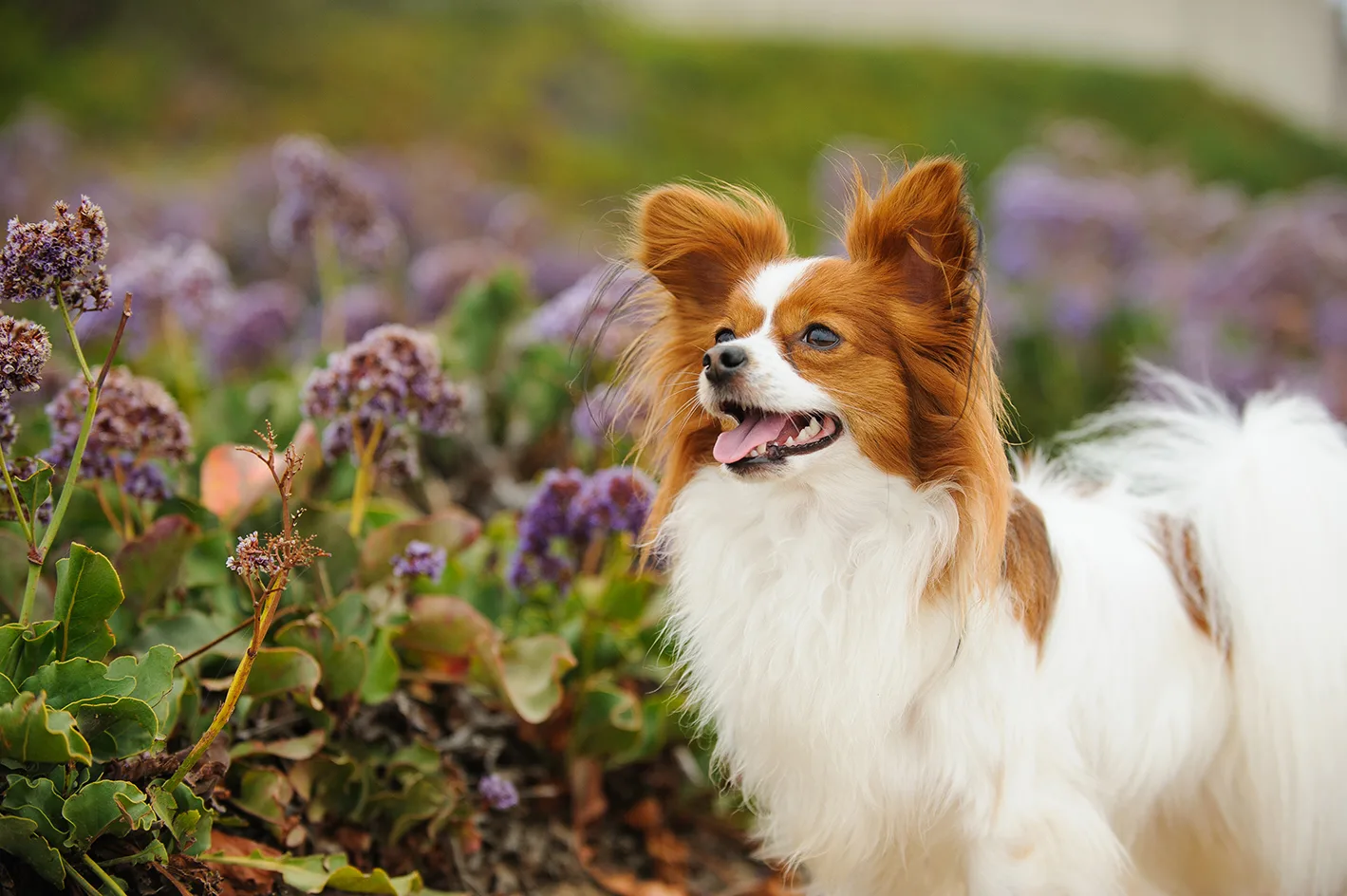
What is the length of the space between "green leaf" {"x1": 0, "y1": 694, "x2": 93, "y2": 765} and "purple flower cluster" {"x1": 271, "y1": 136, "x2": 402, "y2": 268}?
255 centimetres

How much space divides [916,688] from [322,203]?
298 centimetres

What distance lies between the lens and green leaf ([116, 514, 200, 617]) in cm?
273

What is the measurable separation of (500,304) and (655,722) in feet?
6.56

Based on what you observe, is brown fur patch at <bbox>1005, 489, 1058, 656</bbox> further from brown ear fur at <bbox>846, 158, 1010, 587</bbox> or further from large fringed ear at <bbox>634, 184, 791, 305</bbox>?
large fringed ear at <bbox>634, 184, 791, 305</bbox>

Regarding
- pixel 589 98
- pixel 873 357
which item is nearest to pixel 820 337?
pixel 873 357

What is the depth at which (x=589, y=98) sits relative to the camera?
438 inches

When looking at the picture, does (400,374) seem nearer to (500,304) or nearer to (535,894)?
(535,894)

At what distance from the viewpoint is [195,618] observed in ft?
8.96

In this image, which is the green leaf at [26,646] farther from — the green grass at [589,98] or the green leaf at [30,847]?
the green grass at [589,98]

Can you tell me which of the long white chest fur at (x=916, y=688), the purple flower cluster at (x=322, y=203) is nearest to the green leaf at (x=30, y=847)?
the long white chest fur at (x=916, y=688)

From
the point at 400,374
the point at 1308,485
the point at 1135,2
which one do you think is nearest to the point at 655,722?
the point at 400,374

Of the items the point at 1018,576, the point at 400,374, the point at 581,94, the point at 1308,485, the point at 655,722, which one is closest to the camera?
the point at 1018,576

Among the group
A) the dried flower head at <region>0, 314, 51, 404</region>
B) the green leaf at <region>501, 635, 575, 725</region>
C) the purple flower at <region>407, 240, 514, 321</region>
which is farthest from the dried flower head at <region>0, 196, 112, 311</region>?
the purple flower at <region>407, 240, 514, 321</region>

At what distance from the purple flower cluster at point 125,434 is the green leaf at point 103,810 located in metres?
0.98
